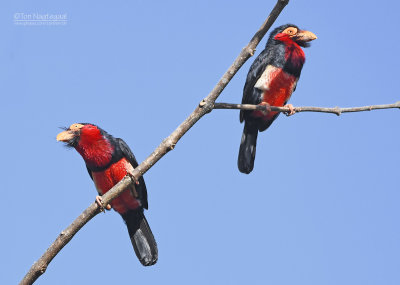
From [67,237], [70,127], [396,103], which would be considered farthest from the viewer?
[70,127]

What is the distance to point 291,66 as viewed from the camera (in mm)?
6879

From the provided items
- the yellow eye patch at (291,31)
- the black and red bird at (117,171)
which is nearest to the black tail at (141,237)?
the black and red bird at (117,171)

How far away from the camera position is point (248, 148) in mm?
7223

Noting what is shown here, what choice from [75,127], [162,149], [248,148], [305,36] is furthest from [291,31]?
[162,149]

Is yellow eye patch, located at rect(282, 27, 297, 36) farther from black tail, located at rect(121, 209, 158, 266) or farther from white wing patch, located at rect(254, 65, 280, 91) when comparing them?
black tail, located at rect(121, 209, 158, 266)

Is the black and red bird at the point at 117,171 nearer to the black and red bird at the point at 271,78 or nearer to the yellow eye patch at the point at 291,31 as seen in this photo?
the black and red bird at the point at 271,78

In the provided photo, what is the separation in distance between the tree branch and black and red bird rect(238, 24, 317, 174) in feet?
8.79

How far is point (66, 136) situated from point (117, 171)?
0.76 metres

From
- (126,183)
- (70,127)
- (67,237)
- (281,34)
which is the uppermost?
(281,34)

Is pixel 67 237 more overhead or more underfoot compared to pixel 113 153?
more underfoot

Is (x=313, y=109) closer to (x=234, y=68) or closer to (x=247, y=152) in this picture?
(x=234, y=68)

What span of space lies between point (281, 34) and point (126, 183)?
3995 mm

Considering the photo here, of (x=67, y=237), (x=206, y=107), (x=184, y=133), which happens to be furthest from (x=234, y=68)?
(x=67, y=237)

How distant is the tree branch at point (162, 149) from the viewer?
381 cm
